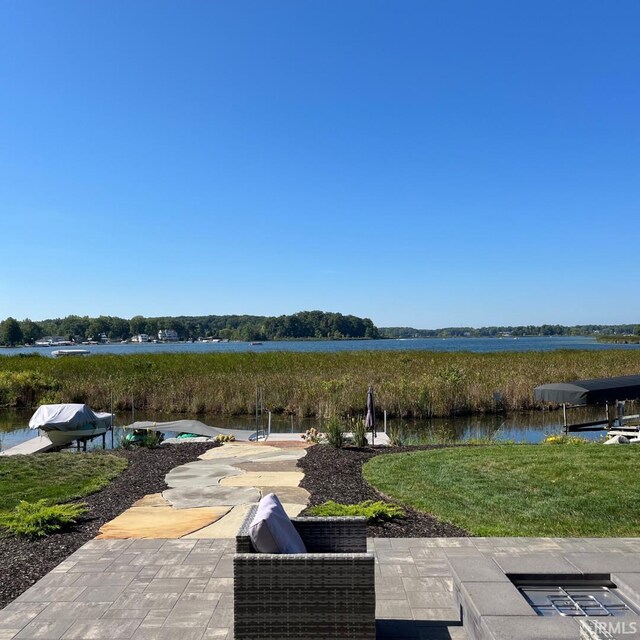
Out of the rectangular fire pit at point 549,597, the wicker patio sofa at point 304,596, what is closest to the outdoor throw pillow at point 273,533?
the wicker patio sofa at point 304,596

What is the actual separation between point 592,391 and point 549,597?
11995 millimetres

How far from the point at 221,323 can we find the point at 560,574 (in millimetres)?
183277

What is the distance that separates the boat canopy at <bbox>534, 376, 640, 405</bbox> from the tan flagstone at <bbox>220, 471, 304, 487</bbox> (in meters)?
8.44

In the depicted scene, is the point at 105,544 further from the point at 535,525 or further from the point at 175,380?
the point at 175,380

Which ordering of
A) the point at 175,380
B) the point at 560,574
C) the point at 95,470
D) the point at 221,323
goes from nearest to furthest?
1. the point at 560,574
2. the point at 95,470
3. the point at 175,380
4. the point at 221,323

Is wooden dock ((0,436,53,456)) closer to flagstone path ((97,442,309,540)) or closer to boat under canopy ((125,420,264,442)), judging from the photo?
boat under canopy ((125,420,264,442))

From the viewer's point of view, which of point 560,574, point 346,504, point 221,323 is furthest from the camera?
point 221,323

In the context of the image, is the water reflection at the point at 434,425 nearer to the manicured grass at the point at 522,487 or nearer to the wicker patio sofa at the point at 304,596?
the manicured grass at the point at 522,487

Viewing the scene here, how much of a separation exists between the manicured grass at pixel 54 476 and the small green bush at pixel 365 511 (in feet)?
11.4

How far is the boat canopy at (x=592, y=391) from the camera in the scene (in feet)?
46.6

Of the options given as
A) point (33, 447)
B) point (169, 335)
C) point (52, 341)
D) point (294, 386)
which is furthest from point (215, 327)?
point (33, 447)

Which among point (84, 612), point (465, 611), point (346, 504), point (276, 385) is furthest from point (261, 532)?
point (276, 385)

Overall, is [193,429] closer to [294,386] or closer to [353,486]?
[353,486]

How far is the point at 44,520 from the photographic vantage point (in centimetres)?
608
